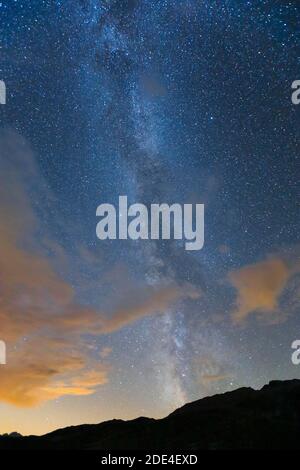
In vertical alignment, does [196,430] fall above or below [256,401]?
below

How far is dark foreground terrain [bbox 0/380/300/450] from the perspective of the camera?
166ft

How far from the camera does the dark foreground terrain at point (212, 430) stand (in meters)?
50.7

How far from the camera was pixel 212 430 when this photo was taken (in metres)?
54.6

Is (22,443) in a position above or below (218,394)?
below
